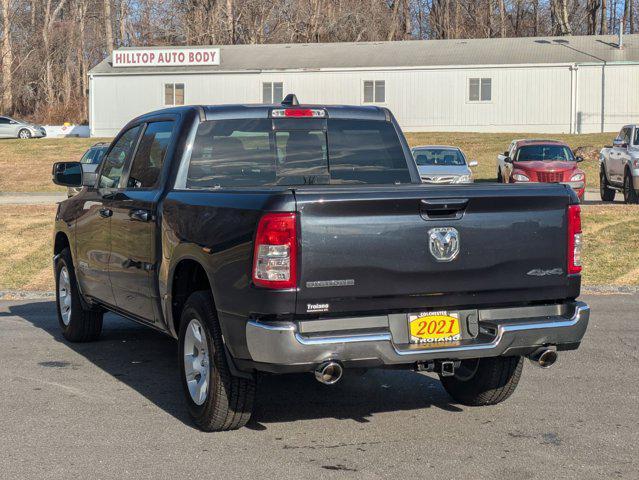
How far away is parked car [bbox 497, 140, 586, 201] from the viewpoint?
2602 centimetres

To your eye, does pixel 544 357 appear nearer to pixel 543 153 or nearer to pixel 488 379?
pixel 488 379

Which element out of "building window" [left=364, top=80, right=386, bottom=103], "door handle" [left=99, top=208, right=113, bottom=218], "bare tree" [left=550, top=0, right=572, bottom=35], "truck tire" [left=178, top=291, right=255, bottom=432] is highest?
"bare tree" [left=550, top=0, right=572, bottom=35]

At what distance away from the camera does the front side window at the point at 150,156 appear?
24.6 ft

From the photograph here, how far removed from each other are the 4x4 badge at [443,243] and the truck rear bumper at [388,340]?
415 mm

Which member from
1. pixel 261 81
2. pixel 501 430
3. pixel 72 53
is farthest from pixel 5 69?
pixel 501 430

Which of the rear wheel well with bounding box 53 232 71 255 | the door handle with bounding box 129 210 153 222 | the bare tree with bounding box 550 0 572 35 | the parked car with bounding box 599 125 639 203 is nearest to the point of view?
the door handle with bounding box 129 210 153 222

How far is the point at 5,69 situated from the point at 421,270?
230 feet

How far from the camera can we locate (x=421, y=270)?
5.77 meters

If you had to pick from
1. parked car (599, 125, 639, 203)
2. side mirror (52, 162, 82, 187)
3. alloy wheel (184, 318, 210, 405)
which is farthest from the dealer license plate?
parked car (599, 125, 639, 203)

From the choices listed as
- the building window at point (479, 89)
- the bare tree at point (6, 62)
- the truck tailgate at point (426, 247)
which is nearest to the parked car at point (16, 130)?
the bare tree at point (6, 62)

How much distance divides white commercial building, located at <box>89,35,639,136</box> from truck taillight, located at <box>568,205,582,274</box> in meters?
44.9

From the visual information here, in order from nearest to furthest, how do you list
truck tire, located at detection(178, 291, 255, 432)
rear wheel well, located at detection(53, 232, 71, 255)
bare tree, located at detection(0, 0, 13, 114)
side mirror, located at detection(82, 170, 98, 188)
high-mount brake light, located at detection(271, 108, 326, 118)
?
1. truck tire, located at detection(178, 291, 255, 432)
2. high-mount brake light, located at detection(271, 108, 326, 118)
3. side mirror, located at detection(82, 170, 98, 188)
4. rear wheel well, located at detection(53, 232, 71, 255)
5. bare tree, located at detection(0, 0, 13, 114)

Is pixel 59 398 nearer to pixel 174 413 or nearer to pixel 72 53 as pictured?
pixel 174 413

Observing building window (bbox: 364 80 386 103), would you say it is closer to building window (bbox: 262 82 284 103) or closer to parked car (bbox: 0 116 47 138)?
building window (bbox: 262 82 284 103)
